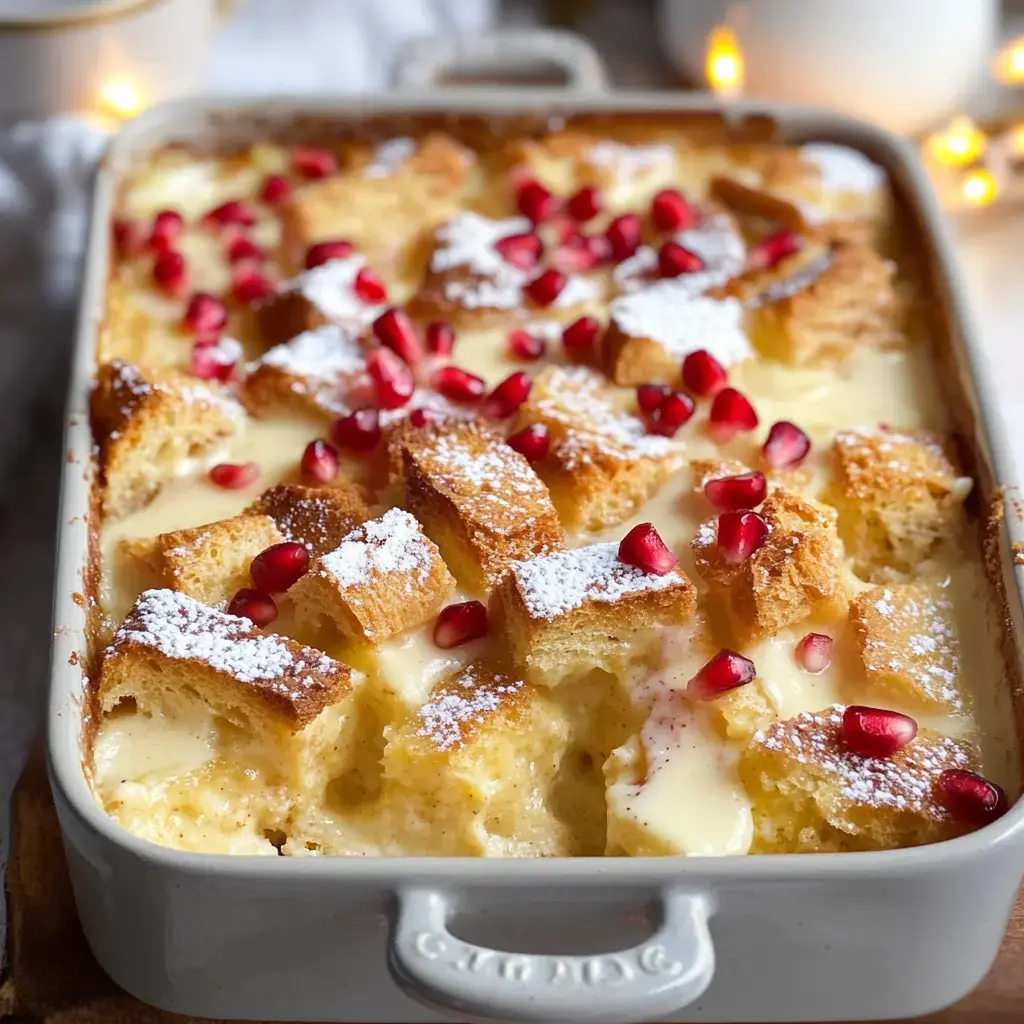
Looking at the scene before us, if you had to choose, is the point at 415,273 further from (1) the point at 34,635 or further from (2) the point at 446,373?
(1) the point at 34,635

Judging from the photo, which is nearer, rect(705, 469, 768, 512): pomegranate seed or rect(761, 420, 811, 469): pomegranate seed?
rect(705, 469, 768, 512): pomegranate seed

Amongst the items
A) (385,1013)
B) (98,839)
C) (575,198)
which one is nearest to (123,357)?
(575,198)

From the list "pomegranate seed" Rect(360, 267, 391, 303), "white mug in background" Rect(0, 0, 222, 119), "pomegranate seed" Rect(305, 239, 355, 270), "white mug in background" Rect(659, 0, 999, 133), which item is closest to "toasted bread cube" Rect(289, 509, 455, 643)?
"pomegranate seed" Rect(360, 267, 391, 303)

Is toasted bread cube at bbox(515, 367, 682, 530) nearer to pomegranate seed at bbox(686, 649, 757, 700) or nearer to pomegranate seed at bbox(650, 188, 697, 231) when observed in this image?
pomegranate seed at bbox(686, 649, 757, 700)

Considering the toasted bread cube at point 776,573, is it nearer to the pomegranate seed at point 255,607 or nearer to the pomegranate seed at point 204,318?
the pomegranate seed at point 255,607

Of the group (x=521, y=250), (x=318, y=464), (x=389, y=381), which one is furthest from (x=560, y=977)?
(x=521, y=250)

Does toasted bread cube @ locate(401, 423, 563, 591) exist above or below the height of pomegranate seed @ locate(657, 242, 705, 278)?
below

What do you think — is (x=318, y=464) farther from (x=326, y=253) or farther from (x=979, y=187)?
(x=979, y=187)

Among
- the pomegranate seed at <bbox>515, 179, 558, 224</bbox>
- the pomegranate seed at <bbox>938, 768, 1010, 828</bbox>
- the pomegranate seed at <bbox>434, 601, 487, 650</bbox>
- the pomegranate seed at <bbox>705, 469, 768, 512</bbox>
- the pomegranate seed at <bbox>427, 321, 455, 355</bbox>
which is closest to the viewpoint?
the pomegranate seed at <bbox>938, 768, 1010, 828</bbox>
